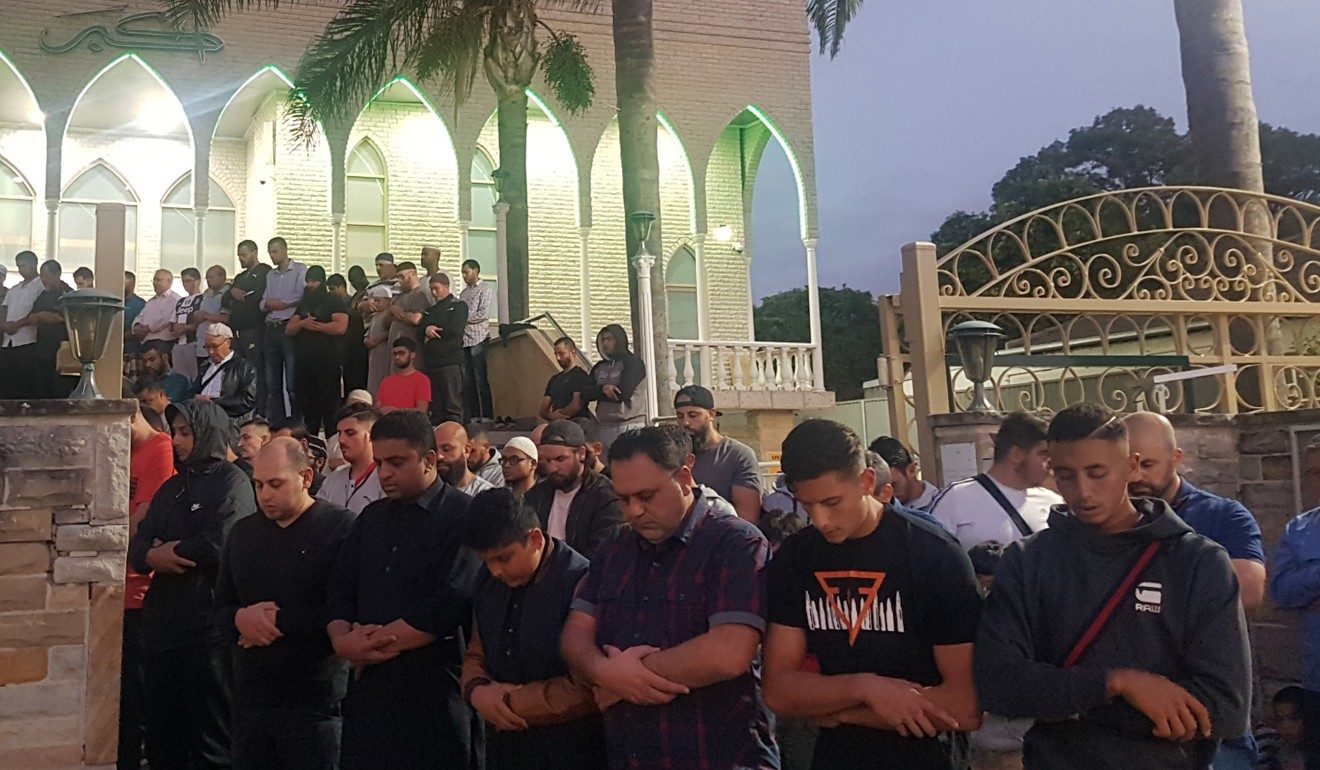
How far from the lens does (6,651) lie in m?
5.57

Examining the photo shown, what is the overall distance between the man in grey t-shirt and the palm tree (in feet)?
30.9

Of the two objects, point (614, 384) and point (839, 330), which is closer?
point (614, 384)

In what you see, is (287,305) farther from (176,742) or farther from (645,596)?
(645,596)

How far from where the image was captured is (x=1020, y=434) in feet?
15.6

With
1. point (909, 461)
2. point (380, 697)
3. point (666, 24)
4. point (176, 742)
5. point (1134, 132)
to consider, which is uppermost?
point (1134, 132)

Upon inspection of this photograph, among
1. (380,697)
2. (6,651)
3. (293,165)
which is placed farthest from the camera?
(293,165)

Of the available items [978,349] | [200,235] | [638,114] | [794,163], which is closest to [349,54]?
[638,114]

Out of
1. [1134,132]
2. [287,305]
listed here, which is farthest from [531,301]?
[1134,132]

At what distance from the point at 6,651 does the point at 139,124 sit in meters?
16.0

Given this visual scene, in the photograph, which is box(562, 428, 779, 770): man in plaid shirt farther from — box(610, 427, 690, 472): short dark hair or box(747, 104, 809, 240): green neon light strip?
box(747, 104, 809, 240): green neon light strip

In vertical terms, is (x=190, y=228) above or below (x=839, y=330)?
below

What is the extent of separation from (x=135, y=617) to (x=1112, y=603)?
16.5 feet

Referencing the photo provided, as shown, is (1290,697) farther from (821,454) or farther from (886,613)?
(821,454)

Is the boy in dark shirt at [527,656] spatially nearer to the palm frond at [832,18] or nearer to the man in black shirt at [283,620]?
the man in black shirt at [283,620]
